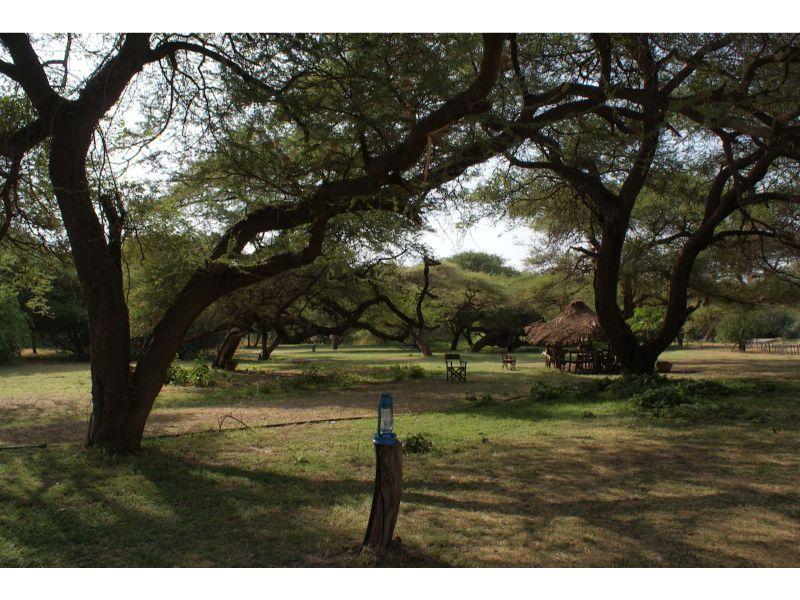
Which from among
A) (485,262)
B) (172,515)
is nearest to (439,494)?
(172,515)

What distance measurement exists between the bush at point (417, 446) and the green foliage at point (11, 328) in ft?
79.3

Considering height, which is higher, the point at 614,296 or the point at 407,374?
the point at 614,296

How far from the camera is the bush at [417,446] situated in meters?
7.67

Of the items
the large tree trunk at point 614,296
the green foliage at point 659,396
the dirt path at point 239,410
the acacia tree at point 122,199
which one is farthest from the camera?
the large tree trunk at point 614,296

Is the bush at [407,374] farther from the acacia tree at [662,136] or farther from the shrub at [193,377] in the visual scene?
the acacia tree at [662,136]

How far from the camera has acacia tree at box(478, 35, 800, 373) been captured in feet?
26.6

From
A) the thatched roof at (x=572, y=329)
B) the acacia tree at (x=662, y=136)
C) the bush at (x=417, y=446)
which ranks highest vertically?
the acacia tree at (x=662, y=136)

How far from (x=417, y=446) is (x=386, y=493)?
386 centimetres

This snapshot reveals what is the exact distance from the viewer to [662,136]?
11.2m

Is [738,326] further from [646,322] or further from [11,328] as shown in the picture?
[11,328]

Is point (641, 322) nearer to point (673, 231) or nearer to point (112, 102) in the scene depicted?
point (673, 231)

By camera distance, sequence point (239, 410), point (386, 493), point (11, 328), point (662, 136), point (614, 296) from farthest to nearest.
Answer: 1. point (11, 328)
2. point (614, 296)
3. point (239, 410)
4. point (662, 136)
5. point (386, 493)

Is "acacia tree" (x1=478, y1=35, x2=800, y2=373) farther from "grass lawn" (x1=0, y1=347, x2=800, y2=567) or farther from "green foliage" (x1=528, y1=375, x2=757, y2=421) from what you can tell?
"grass lawn" (x1=0, y1=347, x2=800, y2=567)

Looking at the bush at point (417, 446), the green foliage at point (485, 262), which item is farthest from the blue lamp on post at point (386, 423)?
the green foliage at point (485, 262)
